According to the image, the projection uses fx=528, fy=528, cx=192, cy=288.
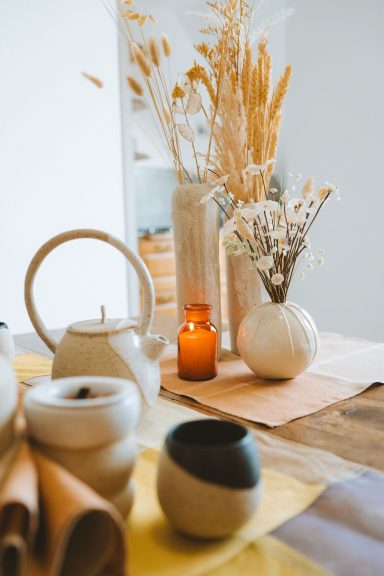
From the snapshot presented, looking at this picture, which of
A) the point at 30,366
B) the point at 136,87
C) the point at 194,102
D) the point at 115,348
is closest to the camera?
the point at 115,348

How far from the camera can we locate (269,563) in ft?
1.47

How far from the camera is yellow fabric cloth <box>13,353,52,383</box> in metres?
1.06

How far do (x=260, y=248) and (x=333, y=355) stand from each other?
0.34 m

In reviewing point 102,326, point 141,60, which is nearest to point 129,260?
point 102,326

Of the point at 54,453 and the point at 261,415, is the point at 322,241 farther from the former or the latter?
the point at 54,453

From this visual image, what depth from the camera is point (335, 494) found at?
0.56 metres

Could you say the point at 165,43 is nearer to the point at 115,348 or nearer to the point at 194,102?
the point at 194,102

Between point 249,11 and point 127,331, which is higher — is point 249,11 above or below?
above

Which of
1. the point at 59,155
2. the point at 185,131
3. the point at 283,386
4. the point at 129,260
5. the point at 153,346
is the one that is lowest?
the point at 283,386

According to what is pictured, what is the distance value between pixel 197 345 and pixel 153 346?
29 cm

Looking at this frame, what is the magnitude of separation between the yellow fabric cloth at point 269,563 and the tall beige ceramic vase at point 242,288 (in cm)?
74

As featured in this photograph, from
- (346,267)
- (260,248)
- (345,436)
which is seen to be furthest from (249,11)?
(346,267)

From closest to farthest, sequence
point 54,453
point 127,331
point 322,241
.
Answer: point 54,453 < point 127,331 < point 322,241

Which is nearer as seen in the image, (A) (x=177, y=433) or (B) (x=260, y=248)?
(A) (x=177, y=433)
